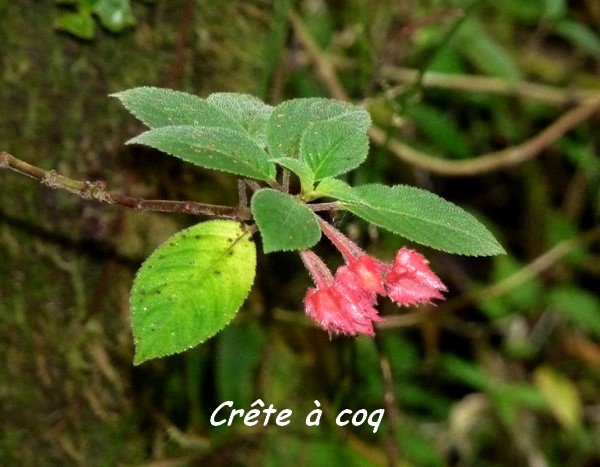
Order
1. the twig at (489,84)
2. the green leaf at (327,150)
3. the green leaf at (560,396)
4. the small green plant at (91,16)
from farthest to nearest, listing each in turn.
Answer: the green leaf at (560,396), the twig at (489,84), the small green plant at (91,16), the green leaf at (327,150)

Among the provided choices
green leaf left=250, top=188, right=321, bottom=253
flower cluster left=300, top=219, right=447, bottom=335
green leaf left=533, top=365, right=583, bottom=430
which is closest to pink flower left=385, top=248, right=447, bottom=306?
flower cluster left=300, top=219, right=447, bottom=335

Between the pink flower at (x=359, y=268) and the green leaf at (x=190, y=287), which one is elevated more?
the pink flower at (x=359, y=268)

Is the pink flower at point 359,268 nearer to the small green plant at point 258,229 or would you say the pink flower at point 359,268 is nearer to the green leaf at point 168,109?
the small green plant at point 258,229

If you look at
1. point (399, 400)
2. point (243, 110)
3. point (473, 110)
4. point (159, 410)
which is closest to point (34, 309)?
point (159, 410)

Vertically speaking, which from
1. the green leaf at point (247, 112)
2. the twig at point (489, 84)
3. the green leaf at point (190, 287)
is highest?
the twig at point (489, 84)

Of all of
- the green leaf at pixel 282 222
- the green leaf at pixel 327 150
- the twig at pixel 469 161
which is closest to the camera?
the green leaf at pixel 282 222

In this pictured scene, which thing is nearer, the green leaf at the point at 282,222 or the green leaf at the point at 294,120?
the green leaf at the point at 282,222

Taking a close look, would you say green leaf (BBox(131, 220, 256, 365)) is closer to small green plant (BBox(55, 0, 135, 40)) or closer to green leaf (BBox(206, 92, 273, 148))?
green leaf (BBox(206, 92, 273, 148))

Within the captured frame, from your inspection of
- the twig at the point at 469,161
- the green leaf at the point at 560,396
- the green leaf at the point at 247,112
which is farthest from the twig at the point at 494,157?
the green leaf at the point at 247,112
